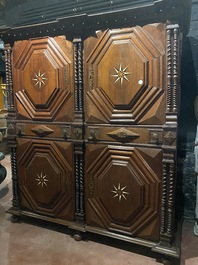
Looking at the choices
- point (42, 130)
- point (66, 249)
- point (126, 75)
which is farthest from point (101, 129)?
point (66, 249)

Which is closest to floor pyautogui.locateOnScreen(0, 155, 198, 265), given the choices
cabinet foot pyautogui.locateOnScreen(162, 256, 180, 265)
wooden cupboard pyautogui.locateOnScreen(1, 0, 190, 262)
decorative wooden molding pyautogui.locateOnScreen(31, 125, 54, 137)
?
cabinet foot pyautogui.locateOnScreen(162, 256, 180, 265)

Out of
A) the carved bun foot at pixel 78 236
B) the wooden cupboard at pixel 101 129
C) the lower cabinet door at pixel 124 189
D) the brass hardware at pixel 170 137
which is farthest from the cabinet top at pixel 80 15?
the carved bun foot at pixel 78 236

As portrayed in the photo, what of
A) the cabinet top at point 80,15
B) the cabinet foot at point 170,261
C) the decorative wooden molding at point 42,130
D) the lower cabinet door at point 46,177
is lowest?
the cabinet foot at point 170,261

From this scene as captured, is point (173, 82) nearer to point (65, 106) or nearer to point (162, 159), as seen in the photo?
point (162, 159)

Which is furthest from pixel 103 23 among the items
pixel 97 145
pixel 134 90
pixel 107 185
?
pixel 107 185

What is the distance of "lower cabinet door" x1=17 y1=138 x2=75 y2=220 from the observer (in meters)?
2.11

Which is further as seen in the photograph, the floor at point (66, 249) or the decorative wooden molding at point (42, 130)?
the decorative wooden molding at point (42, 130)

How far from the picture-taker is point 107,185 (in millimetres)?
1962

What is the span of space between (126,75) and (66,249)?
159 cm

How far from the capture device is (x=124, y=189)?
190cm

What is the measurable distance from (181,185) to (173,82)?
128 cm

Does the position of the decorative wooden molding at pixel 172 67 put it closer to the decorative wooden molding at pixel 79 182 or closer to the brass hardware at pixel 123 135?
the brass hardware at pixel 123 135

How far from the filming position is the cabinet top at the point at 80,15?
1.63 metres

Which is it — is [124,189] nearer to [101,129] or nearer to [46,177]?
[101,129]
